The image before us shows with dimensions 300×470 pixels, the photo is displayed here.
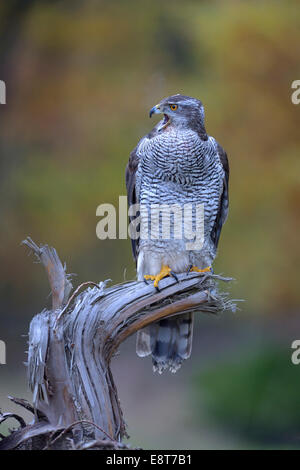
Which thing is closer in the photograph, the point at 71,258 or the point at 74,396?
the point at 74,396

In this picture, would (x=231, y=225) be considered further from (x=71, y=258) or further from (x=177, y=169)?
(x=177, y=169)

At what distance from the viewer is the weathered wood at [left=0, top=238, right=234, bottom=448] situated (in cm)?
222

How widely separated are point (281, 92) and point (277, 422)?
2126 millimetres

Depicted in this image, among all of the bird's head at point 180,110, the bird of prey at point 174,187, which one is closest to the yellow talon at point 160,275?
the bird of prey at point 174,187

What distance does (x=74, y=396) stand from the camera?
7.48ft

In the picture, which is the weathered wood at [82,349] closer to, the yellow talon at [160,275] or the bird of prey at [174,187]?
the yellow talon at [160,275]

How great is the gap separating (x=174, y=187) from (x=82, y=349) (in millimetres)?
875

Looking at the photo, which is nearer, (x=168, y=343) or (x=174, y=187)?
(x=174, y=187)

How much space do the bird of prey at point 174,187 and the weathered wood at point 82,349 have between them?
0.18 m

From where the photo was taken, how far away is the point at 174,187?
2.77 metres

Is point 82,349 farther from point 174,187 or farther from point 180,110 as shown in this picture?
point 180,110

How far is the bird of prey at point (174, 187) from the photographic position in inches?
107

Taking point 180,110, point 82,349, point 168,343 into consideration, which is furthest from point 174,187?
point 82,349

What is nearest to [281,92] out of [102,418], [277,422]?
[277,422]
